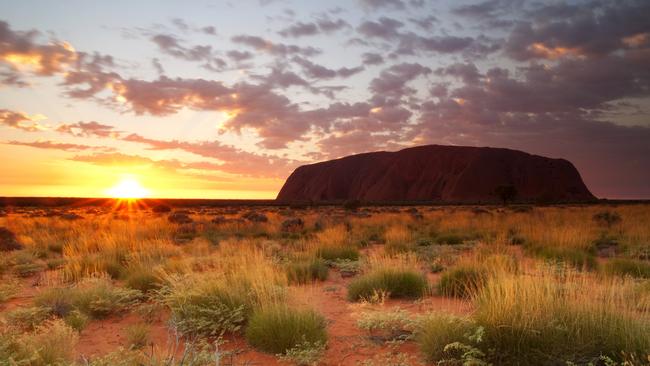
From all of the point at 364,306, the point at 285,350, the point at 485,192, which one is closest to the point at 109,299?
the point at 285,350

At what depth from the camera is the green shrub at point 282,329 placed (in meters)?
5.09

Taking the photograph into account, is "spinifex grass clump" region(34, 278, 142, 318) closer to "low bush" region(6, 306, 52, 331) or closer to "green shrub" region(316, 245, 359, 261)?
"low bush" region(6, 306, 52, 331)

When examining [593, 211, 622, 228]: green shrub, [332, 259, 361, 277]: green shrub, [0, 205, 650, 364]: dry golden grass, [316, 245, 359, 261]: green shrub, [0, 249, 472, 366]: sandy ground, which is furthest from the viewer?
[593, 211, 622, 228]: green shrub

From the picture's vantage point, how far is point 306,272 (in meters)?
9.47

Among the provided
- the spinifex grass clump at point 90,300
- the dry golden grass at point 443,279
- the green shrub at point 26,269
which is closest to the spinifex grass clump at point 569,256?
the dry golden grass at point 443,279

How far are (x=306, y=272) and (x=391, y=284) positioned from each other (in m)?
2.42

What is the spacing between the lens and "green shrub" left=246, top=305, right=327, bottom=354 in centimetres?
509

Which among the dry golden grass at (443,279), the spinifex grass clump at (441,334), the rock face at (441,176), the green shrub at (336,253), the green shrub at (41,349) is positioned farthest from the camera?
the rock face at (441,176)

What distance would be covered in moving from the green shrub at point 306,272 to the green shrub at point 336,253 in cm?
186

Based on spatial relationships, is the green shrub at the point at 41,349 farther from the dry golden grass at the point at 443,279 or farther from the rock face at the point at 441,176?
the rock face at the point at 441,176

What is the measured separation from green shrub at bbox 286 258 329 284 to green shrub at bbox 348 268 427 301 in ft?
4.77

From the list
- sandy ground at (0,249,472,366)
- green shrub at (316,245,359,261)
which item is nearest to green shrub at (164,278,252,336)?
sandy ground at (0,249,472,366)

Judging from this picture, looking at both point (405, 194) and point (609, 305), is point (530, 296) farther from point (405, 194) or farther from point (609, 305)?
point (405, 194)

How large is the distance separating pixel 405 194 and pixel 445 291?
11916cm
